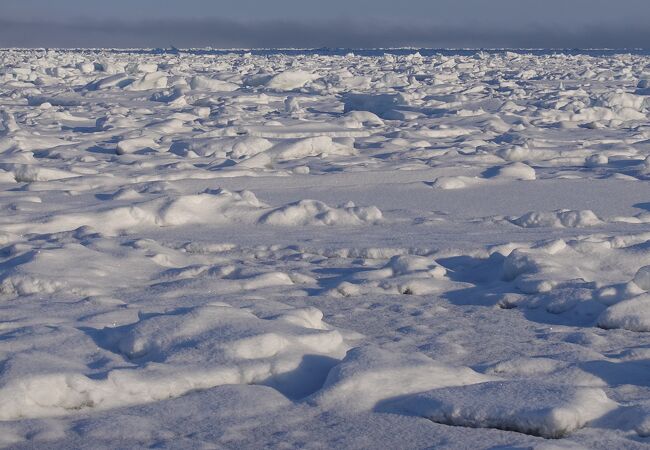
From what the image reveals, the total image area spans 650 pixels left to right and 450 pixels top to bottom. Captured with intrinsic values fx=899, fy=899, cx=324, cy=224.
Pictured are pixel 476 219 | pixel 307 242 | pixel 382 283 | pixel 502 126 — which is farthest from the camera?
pixel 502 126

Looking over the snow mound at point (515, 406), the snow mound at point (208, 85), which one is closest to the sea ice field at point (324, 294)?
the snow mound at point (515, 406)

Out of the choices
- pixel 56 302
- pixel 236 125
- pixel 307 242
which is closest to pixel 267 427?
pixel 56 302

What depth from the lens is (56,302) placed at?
3.51m

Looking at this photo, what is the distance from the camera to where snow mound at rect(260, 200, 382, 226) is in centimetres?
502

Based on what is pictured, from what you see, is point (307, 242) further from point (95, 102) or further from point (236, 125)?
point (95, 102)

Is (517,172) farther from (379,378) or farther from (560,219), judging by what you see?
(379,378)

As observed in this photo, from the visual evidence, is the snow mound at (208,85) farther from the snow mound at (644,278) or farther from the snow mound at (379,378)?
the snow mound at (379,378)

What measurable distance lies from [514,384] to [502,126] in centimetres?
794

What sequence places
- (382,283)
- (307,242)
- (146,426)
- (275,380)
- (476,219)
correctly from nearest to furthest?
(146,426) → (275,380) → (382,283) → (307,242) → (476,219)

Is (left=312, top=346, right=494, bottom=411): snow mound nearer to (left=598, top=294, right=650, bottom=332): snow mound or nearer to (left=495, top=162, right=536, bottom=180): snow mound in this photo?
(left=598, top=294, right=650, bottom=332): snow mound

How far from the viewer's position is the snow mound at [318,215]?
502 cm

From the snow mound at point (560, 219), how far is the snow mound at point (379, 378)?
2406 mm

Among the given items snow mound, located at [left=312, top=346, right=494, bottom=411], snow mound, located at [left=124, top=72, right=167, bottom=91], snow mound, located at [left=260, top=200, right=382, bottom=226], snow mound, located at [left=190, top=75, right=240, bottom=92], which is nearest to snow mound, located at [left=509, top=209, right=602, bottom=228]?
snow mound, located at [left=260, top=200, right=382, bottom=226]

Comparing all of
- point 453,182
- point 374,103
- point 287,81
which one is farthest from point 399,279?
point 287,81
